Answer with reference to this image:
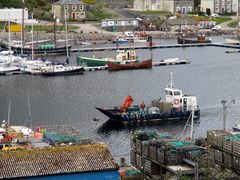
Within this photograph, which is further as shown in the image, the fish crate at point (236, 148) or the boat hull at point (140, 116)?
the boat hull at point (140, 116)

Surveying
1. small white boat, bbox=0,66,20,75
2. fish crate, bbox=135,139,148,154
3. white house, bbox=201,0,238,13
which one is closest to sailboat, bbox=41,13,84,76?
small white boat, bbox=0,66,20,75

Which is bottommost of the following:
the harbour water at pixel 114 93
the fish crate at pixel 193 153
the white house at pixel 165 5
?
the harbour water at pixel 114 93

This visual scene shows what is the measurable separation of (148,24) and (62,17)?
671cm

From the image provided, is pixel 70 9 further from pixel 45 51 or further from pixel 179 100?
pixel 179 100

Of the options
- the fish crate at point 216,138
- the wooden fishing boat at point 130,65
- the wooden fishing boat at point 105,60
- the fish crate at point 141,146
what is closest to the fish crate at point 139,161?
the fish crate at point 141,146

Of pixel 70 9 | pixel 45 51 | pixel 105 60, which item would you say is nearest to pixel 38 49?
pixel 45 51

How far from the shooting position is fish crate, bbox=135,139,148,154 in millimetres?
14147

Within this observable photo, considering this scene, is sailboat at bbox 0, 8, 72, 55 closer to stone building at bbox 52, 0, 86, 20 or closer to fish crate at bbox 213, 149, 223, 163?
stone building at bbox 52, 0, 86, 20

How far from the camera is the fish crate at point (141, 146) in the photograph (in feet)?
46.4

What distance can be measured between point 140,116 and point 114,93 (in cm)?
642

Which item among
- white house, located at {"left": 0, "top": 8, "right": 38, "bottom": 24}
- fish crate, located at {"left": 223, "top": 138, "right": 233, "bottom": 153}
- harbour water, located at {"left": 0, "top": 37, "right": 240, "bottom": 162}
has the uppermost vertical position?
white house, located at {"left": 0, "top": 8, "right": 38, "bottom": 24}

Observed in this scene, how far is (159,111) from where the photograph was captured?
905 inches

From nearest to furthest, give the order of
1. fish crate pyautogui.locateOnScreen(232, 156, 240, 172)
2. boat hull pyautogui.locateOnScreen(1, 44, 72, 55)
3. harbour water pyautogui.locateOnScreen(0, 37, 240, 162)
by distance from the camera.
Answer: fish crate pyautogui.locateOnScreen(232, 156, 240, 172), harbour water pyautogui.locateOnScreen(0, 37, 240, 162), boat hull pyautogui.locateOnScreen(1, 44, 72, 55)

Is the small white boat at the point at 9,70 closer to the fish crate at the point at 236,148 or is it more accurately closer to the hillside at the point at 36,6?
the hillside at the point at 36,6
